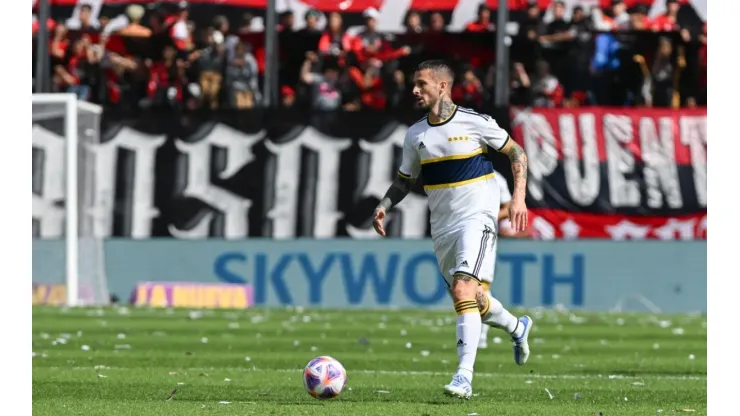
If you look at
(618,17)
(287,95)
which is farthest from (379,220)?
(287,95)

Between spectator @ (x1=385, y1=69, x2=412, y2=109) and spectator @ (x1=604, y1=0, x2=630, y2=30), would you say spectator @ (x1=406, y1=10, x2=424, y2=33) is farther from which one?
spectator @ (x1=604, y1=0, x2=630, y2=30)

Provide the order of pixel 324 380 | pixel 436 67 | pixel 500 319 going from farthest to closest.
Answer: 1. pixel 500 319
2. pixel 436 67
3. pixel 324 380

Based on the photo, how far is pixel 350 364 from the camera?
37.8 ft

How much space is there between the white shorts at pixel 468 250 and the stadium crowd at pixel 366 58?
13.8 m

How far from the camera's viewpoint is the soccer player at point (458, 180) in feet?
28.0

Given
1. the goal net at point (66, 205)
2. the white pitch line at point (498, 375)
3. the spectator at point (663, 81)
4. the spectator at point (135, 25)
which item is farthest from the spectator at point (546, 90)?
the white pitch line at point (498, 375)

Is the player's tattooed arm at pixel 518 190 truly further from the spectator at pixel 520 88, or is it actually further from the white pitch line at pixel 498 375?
the spectator at pixel 520 88

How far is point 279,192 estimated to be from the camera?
2370 centimetres

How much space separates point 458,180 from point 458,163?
11 cm

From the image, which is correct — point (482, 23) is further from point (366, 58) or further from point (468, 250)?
point (468, 250)

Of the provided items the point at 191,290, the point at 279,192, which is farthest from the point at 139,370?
the point at 279,192

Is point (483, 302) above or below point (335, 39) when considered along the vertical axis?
below

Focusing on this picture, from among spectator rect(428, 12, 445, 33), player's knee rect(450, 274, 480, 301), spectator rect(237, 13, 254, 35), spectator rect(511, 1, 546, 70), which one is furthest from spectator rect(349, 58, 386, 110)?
player's knee rect(450, 274, 480, 301)

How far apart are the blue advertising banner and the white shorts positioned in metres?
13.0
